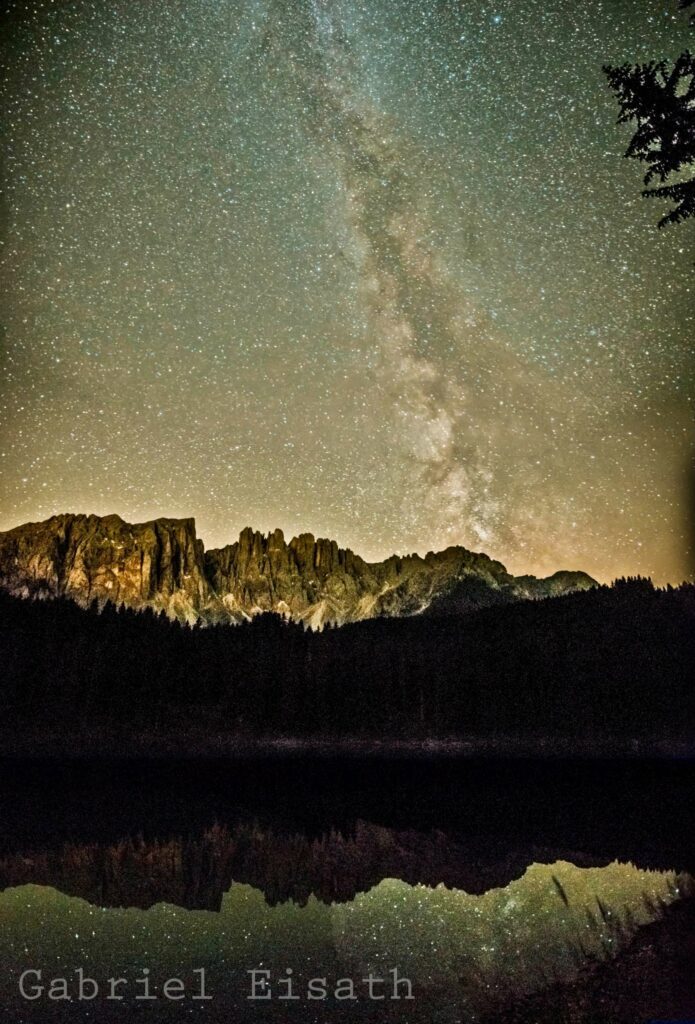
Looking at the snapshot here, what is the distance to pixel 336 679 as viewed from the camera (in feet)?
456

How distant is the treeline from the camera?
127m

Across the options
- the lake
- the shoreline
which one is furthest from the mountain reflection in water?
the shoreline

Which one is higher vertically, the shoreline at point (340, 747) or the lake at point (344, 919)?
the lake at point (344, 919)

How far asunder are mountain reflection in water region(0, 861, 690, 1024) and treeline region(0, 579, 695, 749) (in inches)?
4703

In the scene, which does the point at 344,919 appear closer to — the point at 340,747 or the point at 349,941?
the point at 349,941

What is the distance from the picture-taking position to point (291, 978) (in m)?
9.27

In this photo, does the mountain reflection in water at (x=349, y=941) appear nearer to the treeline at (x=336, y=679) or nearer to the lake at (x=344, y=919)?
the lake at (x=344, y=919)

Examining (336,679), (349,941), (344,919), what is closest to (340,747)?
(336,679)

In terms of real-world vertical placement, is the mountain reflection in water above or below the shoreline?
above

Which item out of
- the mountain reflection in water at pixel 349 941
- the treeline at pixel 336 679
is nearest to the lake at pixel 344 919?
the mountain reflection in water at pixel 349 941

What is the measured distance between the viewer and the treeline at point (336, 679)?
12744 centimetres

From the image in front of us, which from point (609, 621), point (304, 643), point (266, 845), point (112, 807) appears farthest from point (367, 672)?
point (266, 845)

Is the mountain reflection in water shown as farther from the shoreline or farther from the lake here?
the shoreline

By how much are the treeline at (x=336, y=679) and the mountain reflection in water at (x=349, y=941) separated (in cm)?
11946
